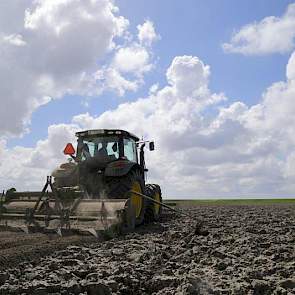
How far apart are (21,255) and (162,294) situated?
95.0 inches

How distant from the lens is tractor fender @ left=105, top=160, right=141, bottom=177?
36.8 ft

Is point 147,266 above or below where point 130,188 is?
below

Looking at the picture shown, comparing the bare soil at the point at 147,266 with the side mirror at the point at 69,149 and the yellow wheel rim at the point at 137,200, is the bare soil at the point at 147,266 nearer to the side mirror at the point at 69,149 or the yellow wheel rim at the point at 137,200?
the yellow wheel rim at the point at 137,200

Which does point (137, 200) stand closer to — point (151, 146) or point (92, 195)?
point (92, 195)

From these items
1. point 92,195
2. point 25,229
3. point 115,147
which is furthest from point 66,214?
point 115,147

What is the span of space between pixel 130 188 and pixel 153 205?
2.45 metres

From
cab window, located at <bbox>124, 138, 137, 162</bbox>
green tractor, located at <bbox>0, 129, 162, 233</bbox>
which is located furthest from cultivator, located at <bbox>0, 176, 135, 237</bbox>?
cab window, located at <bbox>124, 138, 137, 162</bbox>

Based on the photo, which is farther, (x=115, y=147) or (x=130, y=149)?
(x=130, y=149)

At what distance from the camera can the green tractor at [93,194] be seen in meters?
9.70

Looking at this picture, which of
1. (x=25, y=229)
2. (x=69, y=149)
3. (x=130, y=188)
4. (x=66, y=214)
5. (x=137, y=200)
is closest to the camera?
(x=25, y=229)

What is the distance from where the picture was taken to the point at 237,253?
666 cm

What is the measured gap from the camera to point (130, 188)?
11188 mm

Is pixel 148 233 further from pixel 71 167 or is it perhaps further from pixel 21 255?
pixel 21 255

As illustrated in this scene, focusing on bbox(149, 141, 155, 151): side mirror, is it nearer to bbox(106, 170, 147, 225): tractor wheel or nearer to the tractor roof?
the tractor roof
